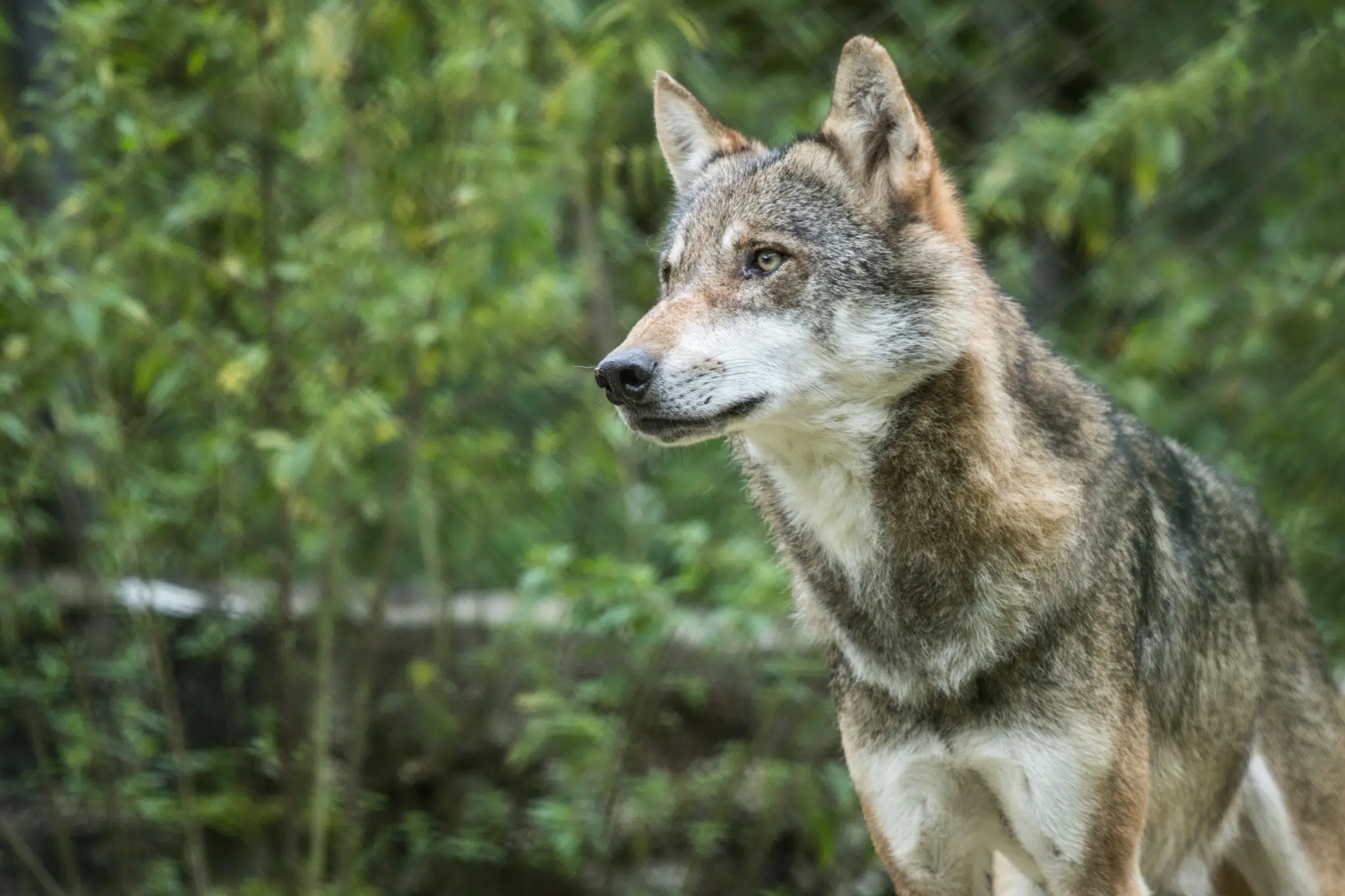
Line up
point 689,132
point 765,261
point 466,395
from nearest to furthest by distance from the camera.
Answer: point 765,261
point 689,132
point 466,395

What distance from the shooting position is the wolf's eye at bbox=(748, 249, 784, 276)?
2.90 metres

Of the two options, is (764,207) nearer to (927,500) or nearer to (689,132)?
(689,132)

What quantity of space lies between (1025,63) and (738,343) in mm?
3897

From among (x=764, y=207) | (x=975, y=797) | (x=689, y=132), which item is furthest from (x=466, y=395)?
(x=975, y=797)

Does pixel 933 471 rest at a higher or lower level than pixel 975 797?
higher

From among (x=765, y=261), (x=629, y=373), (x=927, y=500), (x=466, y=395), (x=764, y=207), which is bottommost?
(x=466, y=395)

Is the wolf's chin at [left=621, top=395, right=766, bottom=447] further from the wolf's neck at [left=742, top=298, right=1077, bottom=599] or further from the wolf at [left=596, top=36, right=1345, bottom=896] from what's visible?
the wolf's neck at [left=742, top=298, right=1077, bottom=599]

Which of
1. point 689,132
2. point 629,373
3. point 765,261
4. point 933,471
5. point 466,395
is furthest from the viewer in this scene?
point 466,395

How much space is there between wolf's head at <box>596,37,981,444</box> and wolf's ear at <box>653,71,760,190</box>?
0.39 meters

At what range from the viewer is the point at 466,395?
504 cm

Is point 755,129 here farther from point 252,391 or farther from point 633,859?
point 633,859

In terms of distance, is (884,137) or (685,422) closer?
(685,422)

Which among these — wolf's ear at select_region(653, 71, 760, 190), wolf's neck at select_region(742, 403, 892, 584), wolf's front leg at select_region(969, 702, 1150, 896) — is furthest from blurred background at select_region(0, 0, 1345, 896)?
wolf's front leg at select_region(969, 702, 1150, 896)

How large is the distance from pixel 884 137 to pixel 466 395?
2479mm
